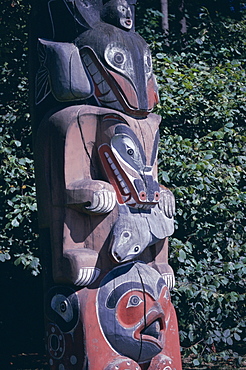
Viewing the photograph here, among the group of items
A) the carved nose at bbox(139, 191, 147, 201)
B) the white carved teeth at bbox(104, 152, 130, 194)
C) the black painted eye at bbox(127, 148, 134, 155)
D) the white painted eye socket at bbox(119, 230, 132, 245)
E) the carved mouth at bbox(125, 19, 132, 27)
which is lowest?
the white painted eye socket at bbox(119, 230, 132, 245)

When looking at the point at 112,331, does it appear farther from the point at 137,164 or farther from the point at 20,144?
the point at 20,144

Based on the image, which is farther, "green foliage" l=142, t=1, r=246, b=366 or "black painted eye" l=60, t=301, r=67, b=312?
"green foliage" l=142, t=1, r=246, b=366

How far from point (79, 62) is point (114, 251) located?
1465 millimetres

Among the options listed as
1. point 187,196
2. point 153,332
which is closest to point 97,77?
point 153,332

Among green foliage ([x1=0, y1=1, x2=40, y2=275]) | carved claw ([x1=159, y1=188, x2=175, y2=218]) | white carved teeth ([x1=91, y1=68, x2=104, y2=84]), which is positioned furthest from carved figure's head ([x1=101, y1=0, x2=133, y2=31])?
green foliage ([x1=0, y1=1, x2=40, y2=275])

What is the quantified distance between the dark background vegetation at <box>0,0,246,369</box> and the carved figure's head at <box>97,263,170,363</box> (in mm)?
1964

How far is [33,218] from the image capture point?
643 cm

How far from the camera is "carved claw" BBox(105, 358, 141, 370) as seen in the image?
402cm

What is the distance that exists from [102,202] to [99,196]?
48 millimetres

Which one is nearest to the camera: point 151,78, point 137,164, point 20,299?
point 137,164

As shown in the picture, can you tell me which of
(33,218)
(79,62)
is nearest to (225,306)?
(33,218)

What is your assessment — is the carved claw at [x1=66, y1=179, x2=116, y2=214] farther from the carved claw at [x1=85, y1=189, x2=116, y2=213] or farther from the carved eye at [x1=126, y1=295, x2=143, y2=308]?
the carved eye at [x1=126, y1=295, x2=143, y2=308]

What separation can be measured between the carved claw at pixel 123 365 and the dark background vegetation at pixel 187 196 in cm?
221

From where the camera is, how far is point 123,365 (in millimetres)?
4051
